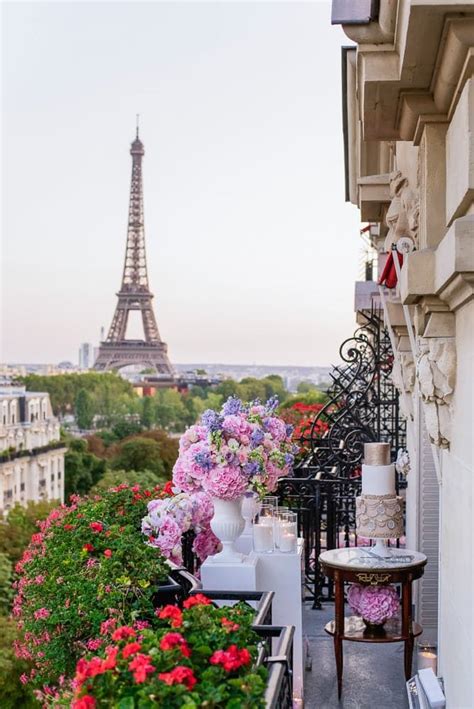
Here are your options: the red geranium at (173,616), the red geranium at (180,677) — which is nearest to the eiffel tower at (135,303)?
the red geranium at (173,616)

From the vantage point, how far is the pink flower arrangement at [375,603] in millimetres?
6953

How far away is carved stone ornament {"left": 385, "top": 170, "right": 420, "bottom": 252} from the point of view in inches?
237

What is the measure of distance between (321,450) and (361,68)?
683 centimetres

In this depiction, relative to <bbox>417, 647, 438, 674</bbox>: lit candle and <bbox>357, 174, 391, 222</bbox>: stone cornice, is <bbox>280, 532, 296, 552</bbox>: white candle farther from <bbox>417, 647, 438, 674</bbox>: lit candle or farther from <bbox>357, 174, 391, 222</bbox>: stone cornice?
<bbox>357, 174, 391, 222</bbox>: stone cornice

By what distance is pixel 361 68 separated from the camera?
4.66m

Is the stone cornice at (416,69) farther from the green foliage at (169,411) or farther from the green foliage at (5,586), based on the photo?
the green foliage at (169,411)

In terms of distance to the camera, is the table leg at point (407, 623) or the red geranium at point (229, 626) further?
the table leg at point (407, 623)

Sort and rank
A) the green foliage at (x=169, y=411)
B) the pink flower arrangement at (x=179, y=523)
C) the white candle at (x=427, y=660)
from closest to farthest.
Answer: the pink flower arrangement at (x=179, y=523), the white candle at (x=427, y=660), the green foliage at (x=169, y=411)

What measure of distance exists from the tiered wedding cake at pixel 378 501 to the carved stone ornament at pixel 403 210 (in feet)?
5.10

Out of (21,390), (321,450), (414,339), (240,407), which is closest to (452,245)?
(414,339)

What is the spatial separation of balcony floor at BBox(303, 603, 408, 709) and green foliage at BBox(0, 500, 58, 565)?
2891cm

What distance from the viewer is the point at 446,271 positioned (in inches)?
157

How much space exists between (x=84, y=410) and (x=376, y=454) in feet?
361

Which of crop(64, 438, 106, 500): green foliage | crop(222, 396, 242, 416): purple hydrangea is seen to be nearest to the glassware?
crop(222, 396, 242, 416): purple hydrangea
